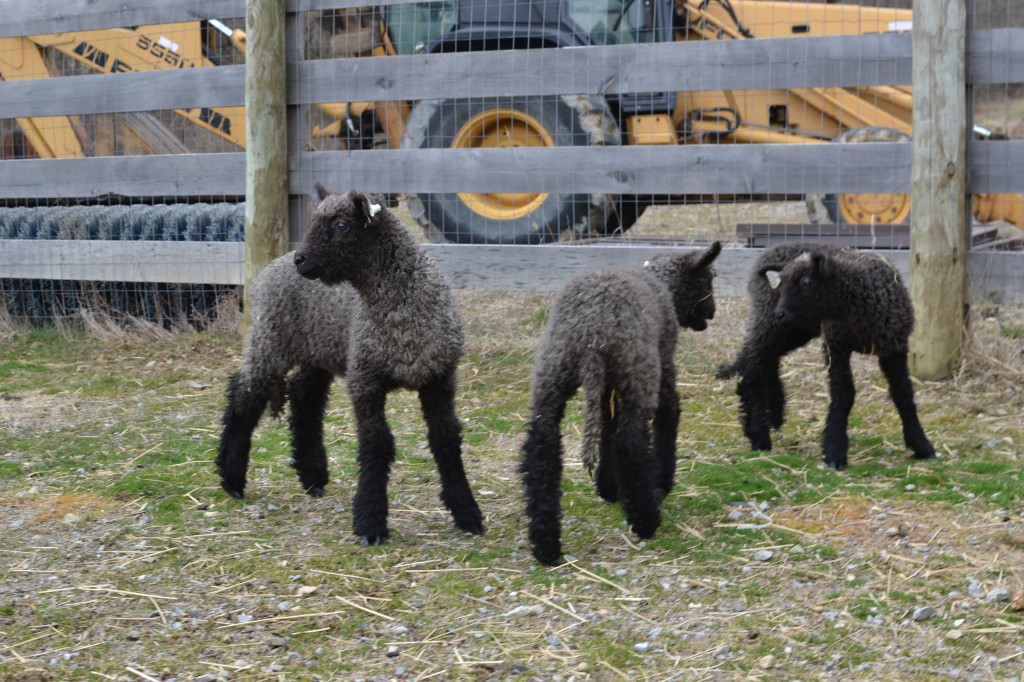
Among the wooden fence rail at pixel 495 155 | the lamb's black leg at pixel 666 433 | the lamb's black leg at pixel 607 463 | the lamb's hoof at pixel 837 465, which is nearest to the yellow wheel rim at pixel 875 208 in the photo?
the wooden fence rail at pixel 495 155

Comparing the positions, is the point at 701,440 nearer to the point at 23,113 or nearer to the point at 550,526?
the point at 550,526

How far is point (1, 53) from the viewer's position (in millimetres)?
11586

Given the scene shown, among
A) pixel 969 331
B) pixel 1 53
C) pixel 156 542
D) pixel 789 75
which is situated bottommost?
pixel 156 542

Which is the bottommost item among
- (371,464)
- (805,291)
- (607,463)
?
(607,463)

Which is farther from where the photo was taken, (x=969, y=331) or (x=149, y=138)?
(x=149, y=138)

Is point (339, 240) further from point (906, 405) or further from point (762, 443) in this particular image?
point (906, 405)

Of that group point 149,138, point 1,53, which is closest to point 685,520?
point 149,138

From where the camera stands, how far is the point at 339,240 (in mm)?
5375

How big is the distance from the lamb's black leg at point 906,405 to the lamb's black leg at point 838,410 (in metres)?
0.23

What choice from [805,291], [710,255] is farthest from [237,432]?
[805,291]

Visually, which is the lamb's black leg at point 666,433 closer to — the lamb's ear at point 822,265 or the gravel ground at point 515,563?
the gravel ground at point 515,563

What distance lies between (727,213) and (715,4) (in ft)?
14.4

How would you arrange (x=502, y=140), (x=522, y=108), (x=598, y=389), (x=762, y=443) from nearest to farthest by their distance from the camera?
(x=598, y=389), (x=762, y=443), (x=522, y=108), (x=502, y=140)

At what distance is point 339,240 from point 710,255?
1.95m
